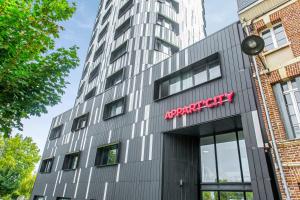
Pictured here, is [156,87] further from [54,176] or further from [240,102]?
[54,176]

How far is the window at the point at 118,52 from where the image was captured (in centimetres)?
2542

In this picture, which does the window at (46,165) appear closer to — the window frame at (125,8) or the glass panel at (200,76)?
the glass panel at (200,76)

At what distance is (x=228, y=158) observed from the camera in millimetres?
11359

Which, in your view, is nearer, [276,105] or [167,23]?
[276,105]

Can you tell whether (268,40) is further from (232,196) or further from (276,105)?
(232,196)

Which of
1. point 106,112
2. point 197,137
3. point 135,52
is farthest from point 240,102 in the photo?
point 135,52

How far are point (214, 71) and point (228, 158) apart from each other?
16.1 feet

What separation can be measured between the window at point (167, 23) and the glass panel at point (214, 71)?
1635cm

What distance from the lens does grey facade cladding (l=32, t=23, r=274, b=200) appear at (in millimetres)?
9633

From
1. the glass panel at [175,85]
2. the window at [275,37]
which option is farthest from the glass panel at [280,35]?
the glass panel at [175,85]

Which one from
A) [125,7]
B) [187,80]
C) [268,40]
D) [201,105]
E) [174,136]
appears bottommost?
[174,136]

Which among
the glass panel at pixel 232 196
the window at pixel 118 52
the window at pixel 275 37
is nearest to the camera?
the window at pixel 275 37

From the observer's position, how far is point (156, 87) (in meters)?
15.0

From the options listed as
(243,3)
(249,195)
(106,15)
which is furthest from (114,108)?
(106,15)
